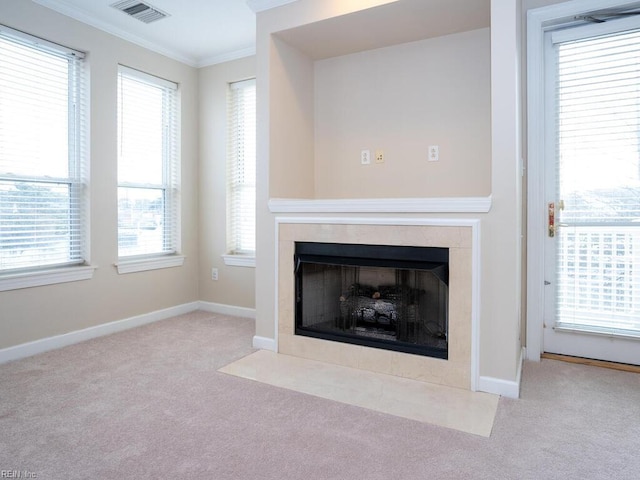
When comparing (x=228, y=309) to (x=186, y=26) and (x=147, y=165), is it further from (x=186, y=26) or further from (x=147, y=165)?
(x=186, y=26)

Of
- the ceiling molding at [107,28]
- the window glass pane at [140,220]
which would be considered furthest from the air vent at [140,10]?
the window glass pane at [140,220]

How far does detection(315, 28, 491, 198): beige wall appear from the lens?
2.98 metres

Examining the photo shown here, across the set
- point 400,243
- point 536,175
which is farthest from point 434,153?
point 400,243

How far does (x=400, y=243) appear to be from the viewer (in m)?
2.66

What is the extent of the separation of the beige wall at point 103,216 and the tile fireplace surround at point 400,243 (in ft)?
5.11

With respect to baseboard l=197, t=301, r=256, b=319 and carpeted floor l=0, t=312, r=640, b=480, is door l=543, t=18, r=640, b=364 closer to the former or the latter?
carpeted floor l=0, t=312, r=640, b=480

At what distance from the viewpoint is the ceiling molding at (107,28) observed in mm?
3146

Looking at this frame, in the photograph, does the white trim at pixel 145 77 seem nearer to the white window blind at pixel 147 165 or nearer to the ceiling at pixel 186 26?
the white window blind at pixel 147 165

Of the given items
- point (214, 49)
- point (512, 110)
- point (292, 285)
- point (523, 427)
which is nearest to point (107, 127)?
point (214, 49)

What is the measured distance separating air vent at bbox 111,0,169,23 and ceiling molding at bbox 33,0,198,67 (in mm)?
301

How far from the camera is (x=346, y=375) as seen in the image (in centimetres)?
271

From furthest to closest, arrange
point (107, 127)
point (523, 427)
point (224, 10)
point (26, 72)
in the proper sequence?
1. point (107, 127)
2. point (224, 10)
3. point (26, 72)
4. point (523, 427)

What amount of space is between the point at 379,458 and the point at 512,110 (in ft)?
6.26

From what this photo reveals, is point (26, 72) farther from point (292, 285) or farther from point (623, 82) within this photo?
point (623, 82)
